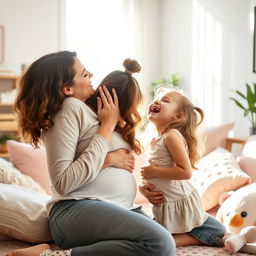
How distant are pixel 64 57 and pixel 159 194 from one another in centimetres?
66

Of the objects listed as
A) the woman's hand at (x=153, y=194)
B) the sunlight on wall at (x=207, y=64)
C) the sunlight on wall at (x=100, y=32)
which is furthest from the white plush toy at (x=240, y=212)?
the sunlight on wall at (x=100, y=32)

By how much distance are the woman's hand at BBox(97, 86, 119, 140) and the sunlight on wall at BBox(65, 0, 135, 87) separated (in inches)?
148

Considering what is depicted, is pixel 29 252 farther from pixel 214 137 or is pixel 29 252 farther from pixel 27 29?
pixel 27 29

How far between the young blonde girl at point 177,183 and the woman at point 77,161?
244 millimetres

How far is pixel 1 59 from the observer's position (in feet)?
16.3

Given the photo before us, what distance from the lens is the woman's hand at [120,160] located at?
64.0 inches

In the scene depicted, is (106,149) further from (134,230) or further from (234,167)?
(234,167)

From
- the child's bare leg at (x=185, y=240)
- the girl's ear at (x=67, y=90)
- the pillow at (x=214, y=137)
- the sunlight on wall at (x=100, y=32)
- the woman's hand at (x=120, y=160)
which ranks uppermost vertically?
the sunlight on wall at (x=100, y=32)

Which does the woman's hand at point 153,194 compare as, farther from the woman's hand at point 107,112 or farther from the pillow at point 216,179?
the pillow at point 216,179

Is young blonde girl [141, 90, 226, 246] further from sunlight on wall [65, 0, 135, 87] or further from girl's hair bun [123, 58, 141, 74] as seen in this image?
sunlight on wall [65, 0, 135, 87]

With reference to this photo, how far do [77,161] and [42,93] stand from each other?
0.87 ft

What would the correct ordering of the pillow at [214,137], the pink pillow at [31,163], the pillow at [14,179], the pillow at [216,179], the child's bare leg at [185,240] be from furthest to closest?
the pillow at [214,137], the pink pillow at [31,163], the pillow at [216,179], the pillow at [14,179], the child's bare leg at [185,240]

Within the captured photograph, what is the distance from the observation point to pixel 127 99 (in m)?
1.71

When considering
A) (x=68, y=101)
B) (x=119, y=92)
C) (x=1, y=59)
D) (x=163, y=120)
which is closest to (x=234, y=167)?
(x=163, y=120)
